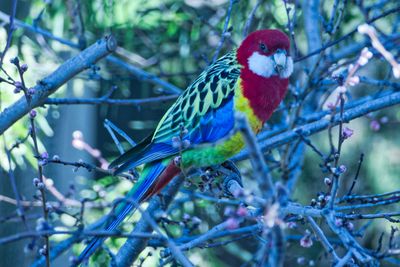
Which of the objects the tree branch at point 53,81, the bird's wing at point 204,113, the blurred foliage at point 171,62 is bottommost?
the tree branch at point 53,81

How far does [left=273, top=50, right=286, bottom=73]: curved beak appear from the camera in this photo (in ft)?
11.5

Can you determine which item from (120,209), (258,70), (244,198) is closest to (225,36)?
(258,70)

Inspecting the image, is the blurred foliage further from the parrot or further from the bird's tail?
the bird's tail

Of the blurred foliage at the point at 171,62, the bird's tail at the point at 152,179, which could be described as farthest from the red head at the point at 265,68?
the blurred foliage at the point at 171,62

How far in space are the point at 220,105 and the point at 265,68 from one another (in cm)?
30

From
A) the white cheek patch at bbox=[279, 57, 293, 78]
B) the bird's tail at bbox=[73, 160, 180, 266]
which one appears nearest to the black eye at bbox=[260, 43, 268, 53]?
the white cheek patch at bbox=[279, 57, 293, 78]

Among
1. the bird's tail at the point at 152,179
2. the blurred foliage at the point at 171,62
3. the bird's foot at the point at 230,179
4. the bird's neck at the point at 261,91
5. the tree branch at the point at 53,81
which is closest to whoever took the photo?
the tree branch at the point at 53,81

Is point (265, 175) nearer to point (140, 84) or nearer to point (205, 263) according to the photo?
point (205, 263)

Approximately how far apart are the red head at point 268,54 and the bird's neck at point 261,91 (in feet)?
0.10

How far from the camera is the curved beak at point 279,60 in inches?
139

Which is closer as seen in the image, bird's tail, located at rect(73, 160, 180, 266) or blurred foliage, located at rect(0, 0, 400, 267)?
bird's tail, located at rect(73, 160, 180, 266)

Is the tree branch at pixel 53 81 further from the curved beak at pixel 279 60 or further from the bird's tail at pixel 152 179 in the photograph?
the curved beak at pixel 279 60

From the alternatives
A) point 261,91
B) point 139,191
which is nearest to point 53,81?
point 139,191

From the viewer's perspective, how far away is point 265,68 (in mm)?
3553
